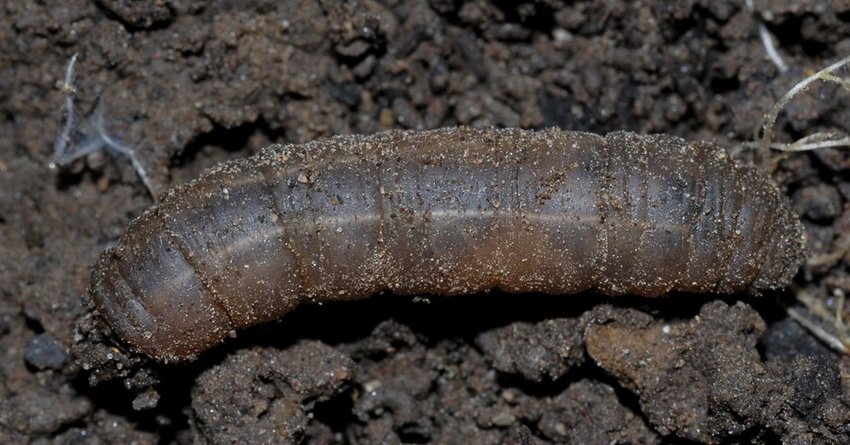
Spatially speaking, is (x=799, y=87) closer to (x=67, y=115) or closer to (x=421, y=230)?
(x=421, y=230)

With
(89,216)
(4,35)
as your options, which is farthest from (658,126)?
(4,35)

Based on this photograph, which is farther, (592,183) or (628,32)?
(628,32)

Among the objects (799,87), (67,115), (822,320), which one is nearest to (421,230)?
(799,87)

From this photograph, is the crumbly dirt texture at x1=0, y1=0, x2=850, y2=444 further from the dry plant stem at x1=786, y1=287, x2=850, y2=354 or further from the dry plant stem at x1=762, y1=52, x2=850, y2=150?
the dry plant stem at x1=762, y1=52, x2=850, y2=150

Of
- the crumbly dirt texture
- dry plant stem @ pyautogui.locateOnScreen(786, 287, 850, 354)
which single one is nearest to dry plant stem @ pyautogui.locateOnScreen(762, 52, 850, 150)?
the crumbly dirt texture

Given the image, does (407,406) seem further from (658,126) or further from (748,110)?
(748,110)

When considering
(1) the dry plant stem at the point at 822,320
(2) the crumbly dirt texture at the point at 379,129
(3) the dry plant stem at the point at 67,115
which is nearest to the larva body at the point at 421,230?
(2) the crumbly dirt texture at the point at 379,129
